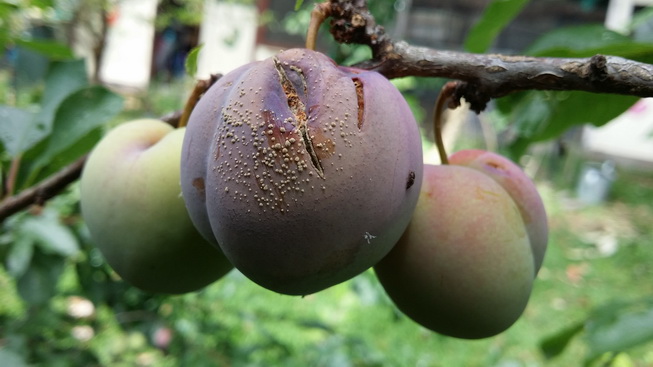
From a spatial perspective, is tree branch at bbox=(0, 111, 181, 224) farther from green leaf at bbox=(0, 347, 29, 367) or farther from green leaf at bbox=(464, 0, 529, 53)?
green leaf at bbox=(464, 0, 529, 53)

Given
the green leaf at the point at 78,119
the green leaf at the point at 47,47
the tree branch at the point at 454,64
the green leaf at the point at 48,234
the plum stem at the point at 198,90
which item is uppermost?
the tree branch at the point at 454,64

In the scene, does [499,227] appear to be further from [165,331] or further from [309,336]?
[309,336]

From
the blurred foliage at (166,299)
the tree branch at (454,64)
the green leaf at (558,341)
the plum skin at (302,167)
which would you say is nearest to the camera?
the plum skin at (302,167)

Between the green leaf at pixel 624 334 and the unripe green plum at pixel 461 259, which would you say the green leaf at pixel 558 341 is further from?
the unripe green plum at pixel 461 259

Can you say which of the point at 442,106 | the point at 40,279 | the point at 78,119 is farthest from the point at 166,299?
the point at 442,106

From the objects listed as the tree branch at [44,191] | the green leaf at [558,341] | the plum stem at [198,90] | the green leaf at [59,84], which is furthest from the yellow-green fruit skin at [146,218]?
the green leaf at [558,341]

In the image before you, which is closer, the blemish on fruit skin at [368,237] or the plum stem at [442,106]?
the blemish on fruit skin at [368,237]
